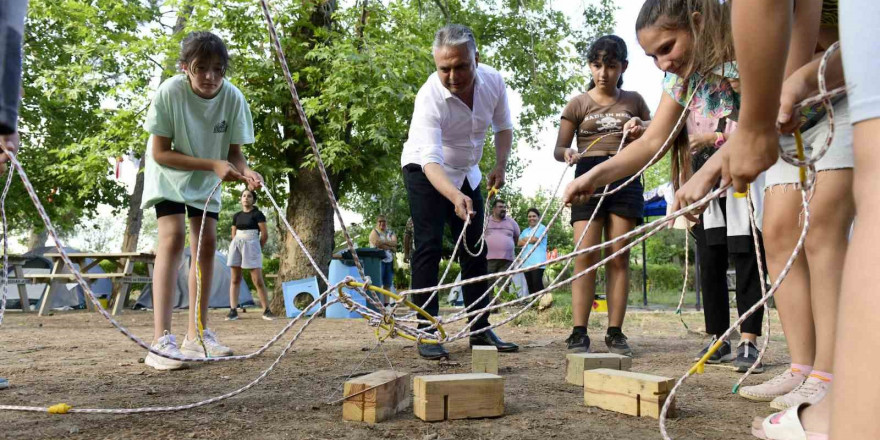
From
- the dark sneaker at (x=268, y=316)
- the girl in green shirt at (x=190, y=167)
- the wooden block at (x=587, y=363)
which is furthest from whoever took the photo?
the dark sneaker at (x=268, y=316)

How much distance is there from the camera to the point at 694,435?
172 centimetres

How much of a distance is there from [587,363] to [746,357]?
2.93 ft

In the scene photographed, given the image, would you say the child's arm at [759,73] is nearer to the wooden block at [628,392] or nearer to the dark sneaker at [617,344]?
the wooden block at [628,392]

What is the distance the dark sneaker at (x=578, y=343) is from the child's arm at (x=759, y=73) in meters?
2.19

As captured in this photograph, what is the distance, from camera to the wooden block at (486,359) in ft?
8.47

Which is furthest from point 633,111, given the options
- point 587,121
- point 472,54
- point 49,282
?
point 49,282

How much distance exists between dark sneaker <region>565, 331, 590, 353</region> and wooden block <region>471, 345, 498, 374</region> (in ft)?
2.65

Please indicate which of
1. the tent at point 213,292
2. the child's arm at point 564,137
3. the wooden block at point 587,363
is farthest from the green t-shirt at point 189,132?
the tent at point 213,292

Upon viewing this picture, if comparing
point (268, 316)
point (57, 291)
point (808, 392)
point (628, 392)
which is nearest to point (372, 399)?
point (628, 392)

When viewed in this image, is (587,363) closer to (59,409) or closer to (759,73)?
(759,73)

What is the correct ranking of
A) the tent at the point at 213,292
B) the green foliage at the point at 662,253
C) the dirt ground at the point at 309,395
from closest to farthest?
the dirt ground at the point at 309,395, the tent at the point at 213,292, the green foliage at the point at 662,253

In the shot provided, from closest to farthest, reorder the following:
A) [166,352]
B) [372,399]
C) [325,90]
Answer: [372,399] → [166,352] → [325,90]

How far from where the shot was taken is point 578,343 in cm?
329

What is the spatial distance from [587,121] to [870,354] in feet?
9.44
